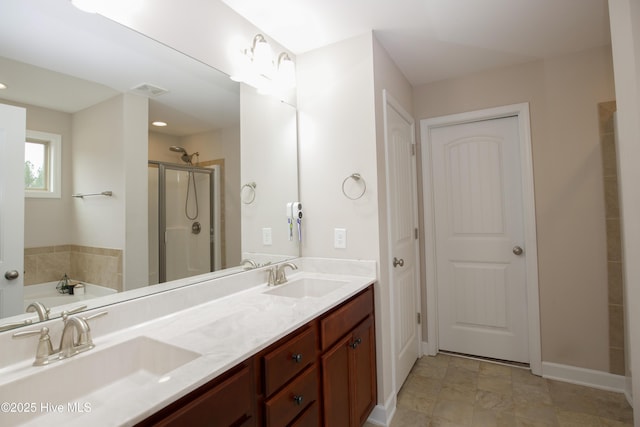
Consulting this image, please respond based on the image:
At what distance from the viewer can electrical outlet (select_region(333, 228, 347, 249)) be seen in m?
2.01

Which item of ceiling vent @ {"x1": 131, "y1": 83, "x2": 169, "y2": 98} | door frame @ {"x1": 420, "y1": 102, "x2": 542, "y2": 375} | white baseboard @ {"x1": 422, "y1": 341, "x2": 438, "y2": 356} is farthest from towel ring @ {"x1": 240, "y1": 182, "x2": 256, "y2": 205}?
white baseboard @ {"x1": 422, "y1": 341, "x2": 438, "y2": 356}

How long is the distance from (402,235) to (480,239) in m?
Answer: 0.78

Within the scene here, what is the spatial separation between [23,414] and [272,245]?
1.34 metres

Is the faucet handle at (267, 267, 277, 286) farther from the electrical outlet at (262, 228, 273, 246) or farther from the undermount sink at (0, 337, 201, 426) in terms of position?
the undermount sink at (0, 337, 201, 426)

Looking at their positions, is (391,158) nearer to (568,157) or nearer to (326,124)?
(326,124)

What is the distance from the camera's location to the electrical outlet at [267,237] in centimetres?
196

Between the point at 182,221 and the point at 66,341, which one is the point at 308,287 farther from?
the point at 66,341

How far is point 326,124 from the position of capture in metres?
2.08

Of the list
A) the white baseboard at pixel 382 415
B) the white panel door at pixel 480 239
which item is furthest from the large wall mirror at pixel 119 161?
the white panel door at pixel 480 239

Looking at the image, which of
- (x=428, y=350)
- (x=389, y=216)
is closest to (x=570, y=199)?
(x=389, y=216)

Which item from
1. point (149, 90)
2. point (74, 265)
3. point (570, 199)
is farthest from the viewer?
point (570, 199)

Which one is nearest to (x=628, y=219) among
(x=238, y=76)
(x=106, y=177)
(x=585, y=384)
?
(x=585, y=384)

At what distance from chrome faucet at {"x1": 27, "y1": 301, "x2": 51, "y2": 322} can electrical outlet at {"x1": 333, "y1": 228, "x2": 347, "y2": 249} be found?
1435 mm

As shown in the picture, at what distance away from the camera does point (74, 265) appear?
1.09 m
